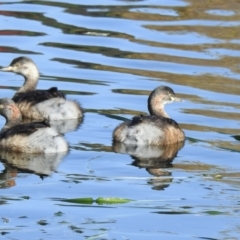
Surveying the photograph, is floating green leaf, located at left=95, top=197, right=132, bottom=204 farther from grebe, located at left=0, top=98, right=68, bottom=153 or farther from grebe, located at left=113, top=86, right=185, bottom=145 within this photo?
grebe, located at left=113, top=86, right=185, bottom=145

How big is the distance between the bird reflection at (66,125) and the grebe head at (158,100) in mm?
914

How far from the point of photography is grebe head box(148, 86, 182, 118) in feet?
41.9

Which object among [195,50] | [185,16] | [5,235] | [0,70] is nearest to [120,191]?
[5,235]

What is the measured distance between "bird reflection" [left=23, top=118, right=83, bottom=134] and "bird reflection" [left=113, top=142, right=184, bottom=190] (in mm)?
1150

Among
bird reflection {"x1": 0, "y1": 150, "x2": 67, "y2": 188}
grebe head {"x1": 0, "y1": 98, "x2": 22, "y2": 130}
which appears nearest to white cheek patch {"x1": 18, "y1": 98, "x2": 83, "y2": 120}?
grebe head {"x1": 0, "y1": 98, "x2": 22, "y2": 130}

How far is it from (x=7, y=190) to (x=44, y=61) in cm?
661

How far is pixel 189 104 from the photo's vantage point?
13828mm

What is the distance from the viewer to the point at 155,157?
11.4 metres

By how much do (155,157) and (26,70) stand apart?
3.71 m

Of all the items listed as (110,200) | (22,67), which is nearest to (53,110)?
(22,67)

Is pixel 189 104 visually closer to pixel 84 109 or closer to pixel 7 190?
pixel 84 109

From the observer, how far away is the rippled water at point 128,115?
8844 millimetres

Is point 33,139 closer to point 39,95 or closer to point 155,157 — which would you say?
point 155,157

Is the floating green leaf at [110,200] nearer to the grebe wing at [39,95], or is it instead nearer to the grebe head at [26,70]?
the grebe wing at [39,95]
